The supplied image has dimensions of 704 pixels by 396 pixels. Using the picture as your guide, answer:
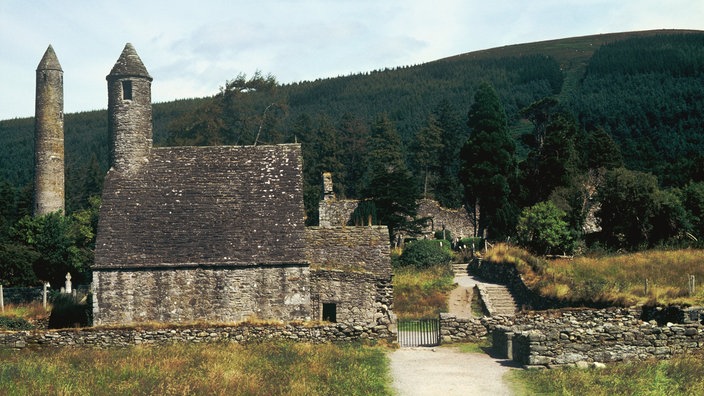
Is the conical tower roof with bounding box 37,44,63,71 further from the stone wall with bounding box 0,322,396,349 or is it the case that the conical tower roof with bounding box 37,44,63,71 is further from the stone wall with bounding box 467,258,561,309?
the stone wall with bounding box 0,322,396,349

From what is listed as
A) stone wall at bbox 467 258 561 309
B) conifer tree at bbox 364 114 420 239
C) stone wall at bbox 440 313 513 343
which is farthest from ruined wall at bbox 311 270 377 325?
conifer tree at bbox 364 114 420 239

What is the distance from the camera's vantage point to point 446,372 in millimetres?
20172

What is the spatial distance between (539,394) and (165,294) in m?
16.8

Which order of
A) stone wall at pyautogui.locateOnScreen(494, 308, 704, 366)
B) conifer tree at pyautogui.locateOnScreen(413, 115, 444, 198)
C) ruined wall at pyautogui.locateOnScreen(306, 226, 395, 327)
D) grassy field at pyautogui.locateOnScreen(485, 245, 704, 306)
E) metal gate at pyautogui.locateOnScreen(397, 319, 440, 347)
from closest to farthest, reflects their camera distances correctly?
stone wall at pyautogui.locateOnScreen(494, 308, 704, 366)
grassy field at pyautogui.locateOnScreen(485, 245, 704, 306)
metal gate at pyautogui.locateOnScreen(397, 319, 440, 347)
ruined wall at pyautogui.locateOnScreen(306, 226, 395, 327)
conifer tree at pyautogui.locateOnScreen(413, 115, 444, 198)

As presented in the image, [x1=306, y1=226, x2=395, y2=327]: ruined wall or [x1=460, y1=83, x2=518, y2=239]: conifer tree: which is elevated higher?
[x1=460, y1=83, x2=518, y2=239]: conifer tree

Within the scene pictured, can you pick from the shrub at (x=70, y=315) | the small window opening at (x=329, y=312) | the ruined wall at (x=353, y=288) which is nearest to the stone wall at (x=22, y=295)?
the shrub at (x=70, y=315)

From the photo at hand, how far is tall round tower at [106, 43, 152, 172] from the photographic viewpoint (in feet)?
110

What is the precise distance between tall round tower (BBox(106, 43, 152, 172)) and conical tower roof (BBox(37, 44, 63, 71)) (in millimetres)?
32415

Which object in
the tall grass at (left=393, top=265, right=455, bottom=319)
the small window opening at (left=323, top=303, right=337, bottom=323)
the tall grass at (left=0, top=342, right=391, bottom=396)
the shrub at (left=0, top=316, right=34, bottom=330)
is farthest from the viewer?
the tall grass at (left=393, top=265, right=455, bottom=319)

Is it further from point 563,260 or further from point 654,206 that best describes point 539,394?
point 654,206

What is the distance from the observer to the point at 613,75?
142 m

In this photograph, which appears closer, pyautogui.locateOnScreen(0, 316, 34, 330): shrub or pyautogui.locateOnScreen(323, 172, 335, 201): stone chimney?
pyautogui.locateOnScreen(0, 316, 34, 330): shrub

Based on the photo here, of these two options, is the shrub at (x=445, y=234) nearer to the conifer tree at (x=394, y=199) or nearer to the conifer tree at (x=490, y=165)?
the conifer tree at (x=394, y=199)

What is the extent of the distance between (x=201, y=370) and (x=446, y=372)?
245 inches
